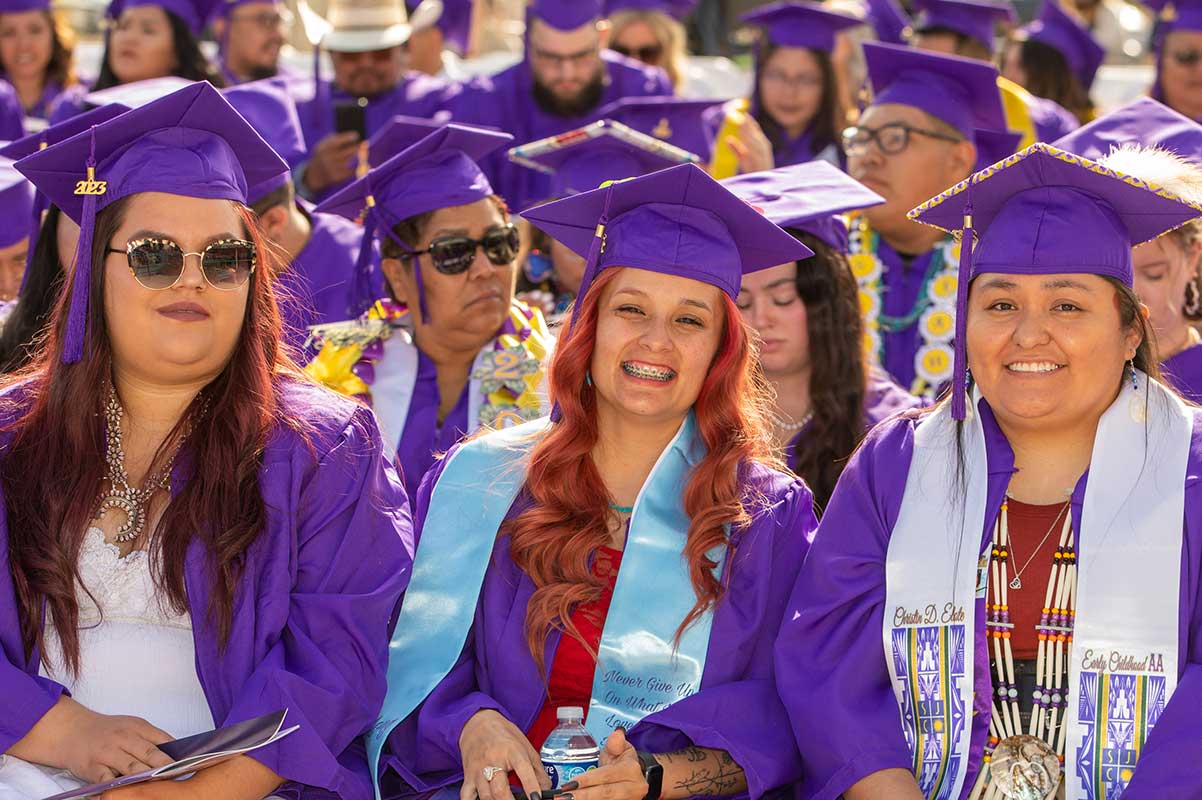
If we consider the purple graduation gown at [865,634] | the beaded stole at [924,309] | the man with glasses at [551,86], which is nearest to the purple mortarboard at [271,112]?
the man with glasses at [551,86]

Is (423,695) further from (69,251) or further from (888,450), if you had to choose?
(69,251)

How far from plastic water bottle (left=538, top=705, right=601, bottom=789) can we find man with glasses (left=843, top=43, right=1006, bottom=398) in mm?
2940

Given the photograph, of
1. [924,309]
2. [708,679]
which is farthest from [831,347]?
[708,679]

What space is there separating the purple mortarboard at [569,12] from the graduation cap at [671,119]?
3.53 feet

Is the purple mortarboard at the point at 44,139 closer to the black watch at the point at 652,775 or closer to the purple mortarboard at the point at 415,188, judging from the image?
the purple mortarboard at the point at 415,188

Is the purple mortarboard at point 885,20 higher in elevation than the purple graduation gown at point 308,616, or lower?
higher

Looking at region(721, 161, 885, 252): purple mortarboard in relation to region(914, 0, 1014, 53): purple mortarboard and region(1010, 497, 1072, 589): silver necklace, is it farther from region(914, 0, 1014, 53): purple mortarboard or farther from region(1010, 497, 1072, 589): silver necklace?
region(914, 0, 1014, 53): purple mortarboard

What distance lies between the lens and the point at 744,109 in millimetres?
7918

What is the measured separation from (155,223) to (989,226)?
1.81 metres

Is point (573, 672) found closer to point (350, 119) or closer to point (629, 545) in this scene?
point (629, 545)

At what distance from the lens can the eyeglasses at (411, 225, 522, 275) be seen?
5.07 metres

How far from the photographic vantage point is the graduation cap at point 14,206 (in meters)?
5.29

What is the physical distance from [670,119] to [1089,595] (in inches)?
163

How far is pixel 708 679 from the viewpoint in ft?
11.8
